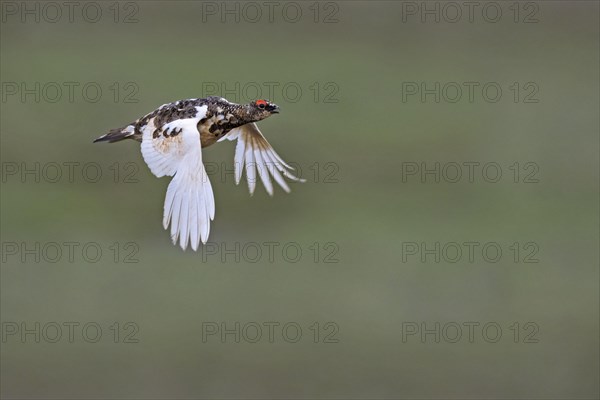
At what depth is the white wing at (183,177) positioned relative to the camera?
21.2 ft

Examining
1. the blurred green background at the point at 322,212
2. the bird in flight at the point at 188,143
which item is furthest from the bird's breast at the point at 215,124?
the blurred green background at the point at 322,212

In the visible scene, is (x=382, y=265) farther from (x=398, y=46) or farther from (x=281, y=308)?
(x=398, y=46)

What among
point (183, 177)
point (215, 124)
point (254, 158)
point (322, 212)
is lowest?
point (322, 212)

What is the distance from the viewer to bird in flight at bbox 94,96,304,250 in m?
6.48

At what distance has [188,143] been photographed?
6.75 m

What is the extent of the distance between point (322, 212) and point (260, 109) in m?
9.81

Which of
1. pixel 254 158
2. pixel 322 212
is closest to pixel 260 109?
pixel 254 158

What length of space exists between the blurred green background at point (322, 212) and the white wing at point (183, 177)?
6.80 m

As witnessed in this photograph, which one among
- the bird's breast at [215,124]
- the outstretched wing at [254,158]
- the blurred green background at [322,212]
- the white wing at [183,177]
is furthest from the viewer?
the blurred green background at [322,212]

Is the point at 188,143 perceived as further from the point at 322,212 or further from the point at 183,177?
the point at 322,212

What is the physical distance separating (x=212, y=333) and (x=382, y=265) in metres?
2.27

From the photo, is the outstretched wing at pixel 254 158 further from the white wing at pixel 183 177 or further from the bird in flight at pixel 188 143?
the white wing at pixel 183 177

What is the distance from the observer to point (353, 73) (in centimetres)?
2052

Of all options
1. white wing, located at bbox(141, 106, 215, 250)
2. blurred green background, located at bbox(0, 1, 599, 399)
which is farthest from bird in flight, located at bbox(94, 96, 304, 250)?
blurred green background, located at bbox(0, 1, 599, 399)
